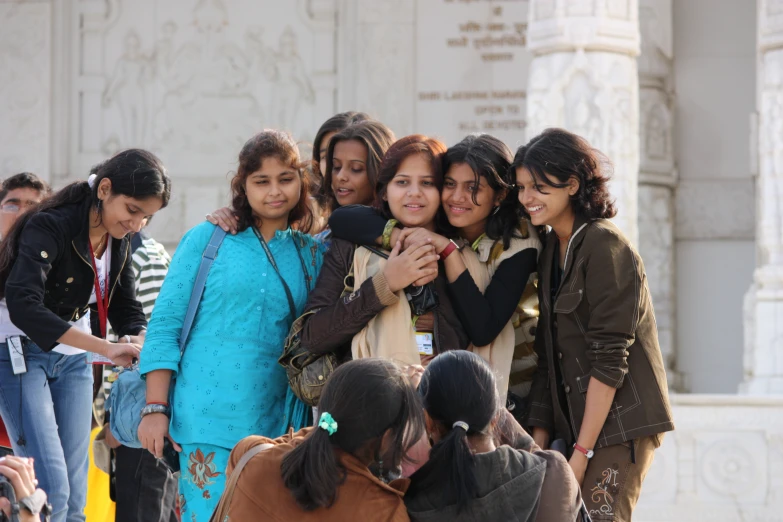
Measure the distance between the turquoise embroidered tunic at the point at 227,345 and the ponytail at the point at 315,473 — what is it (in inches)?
45.5

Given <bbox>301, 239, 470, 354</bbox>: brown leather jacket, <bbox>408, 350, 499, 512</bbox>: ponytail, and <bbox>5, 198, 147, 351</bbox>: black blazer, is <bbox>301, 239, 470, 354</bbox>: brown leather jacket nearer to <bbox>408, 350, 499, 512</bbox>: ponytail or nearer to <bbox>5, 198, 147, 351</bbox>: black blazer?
<bbox>408, 350, 499, 512</bbox>: ponytail

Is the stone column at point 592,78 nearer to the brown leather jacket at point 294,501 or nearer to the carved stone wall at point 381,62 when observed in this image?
the carved stone wall at point 381,62

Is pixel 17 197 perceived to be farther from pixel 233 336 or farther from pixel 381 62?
pixel 381 62

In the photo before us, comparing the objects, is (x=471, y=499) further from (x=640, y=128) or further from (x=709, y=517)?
(x=640, y=128)

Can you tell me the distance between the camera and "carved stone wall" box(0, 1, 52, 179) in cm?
1075

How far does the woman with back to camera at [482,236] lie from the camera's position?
4.23m

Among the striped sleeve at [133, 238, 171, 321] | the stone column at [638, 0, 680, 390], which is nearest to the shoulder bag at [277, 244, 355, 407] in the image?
the striped sleeve at [133, 238, 171, 321]

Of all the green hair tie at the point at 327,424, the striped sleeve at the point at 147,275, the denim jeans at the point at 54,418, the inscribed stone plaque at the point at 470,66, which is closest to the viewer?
the green hair tie at the point at 327,424

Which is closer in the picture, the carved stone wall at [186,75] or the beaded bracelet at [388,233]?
the beaded bracelet at [388,233]

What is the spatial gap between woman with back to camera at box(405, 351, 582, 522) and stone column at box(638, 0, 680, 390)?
690 centimetres

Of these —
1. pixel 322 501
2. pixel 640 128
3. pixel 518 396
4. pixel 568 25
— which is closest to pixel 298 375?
pixel 518 396

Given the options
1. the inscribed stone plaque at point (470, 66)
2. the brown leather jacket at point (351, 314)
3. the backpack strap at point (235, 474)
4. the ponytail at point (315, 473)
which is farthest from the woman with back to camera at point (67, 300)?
the inscribed stone plaque at point (470, 66)

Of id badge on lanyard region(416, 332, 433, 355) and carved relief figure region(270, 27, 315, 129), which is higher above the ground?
carved relief figure region(270, 27, 315, 129)

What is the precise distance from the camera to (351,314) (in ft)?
13.8
